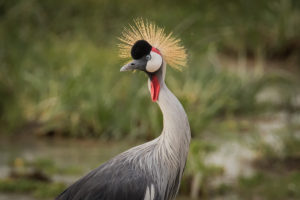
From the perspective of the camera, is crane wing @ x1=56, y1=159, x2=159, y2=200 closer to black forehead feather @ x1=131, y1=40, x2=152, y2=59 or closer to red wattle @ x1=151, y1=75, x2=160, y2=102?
red wattle @ x1=151, y1=75, x2=160, y2=102

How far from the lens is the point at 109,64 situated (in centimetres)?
915

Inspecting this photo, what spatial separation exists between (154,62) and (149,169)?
2.02 ft

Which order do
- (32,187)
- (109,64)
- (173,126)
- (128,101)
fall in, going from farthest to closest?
(109,64) → (128,101) → (32,187) → (173,126)

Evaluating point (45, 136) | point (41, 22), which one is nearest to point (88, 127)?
point (45, 136)

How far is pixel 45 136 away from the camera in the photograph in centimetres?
773

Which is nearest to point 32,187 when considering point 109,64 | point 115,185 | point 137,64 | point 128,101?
point 128,101

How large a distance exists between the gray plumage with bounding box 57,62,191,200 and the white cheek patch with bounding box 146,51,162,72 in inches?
2.2

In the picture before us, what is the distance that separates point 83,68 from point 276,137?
2991 millimetres

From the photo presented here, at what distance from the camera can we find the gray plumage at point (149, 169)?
3.07m

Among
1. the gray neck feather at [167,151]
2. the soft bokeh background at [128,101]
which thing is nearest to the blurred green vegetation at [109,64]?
the soft bokeh background at [128,101]

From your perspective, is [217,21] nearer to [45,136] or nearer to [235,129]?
[235,129]

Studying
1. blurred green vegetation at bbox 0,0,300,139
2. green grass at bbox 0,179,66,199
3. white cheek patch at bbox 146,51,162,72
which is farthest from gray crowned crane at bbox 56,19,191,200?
green grass at bbox 0,179,66,199

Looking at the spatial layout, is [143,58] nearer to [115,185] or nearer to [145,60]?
[145,60]

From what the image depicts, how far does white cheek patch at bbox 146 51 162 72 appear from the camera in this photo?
297 cm
